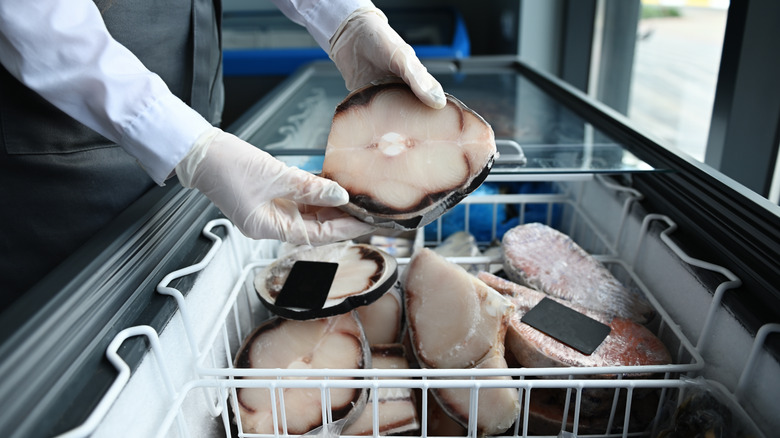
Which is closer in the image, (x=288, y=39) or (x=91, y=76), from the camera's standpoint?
(x=91, y=76)

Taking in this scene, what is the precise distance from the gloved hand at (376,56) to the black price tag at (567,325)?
0.44 metres

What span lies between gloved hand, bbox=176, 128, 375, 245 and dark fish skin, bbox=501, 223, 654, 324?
443mm

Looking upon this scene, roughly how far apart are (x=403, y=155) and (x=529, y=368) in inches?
16.9

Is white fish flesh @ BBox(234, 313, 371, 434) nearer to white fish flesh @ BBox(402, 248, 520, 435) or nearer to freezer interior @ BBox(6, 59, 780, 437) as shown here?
freezer interior @ BBox(6, 59, 780, 437)

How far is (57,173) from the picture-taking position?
103cm

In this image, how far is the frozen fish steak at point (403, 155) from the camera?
2.96ft

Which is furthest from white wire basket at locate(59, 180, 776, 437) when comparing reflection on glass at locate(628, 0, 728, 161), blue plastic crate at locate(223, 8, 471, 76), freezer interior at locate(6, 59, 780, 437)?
reflection on glass at locate(628, 0, 728, 161)

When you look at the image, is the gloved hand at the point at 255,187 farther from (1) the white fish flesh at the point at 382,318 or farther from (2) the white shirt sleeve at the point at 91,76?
(1) the white fish flesh at the point at 382,318

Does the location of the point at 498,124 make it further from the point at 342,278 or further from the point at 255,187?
the point at 255,187

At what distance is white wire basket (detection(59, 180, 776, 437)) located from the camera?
0.77m

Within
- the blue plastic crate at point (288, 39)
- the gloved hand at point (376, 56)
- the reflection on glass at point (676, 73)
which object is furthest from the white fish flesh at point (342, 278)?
the reflection on glass at point (676, 73)

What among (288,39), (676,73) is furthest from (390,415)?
(676,73)

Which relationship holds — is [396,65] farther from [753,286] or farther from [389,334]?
[753,286]

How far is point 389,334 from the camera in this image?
109cm
